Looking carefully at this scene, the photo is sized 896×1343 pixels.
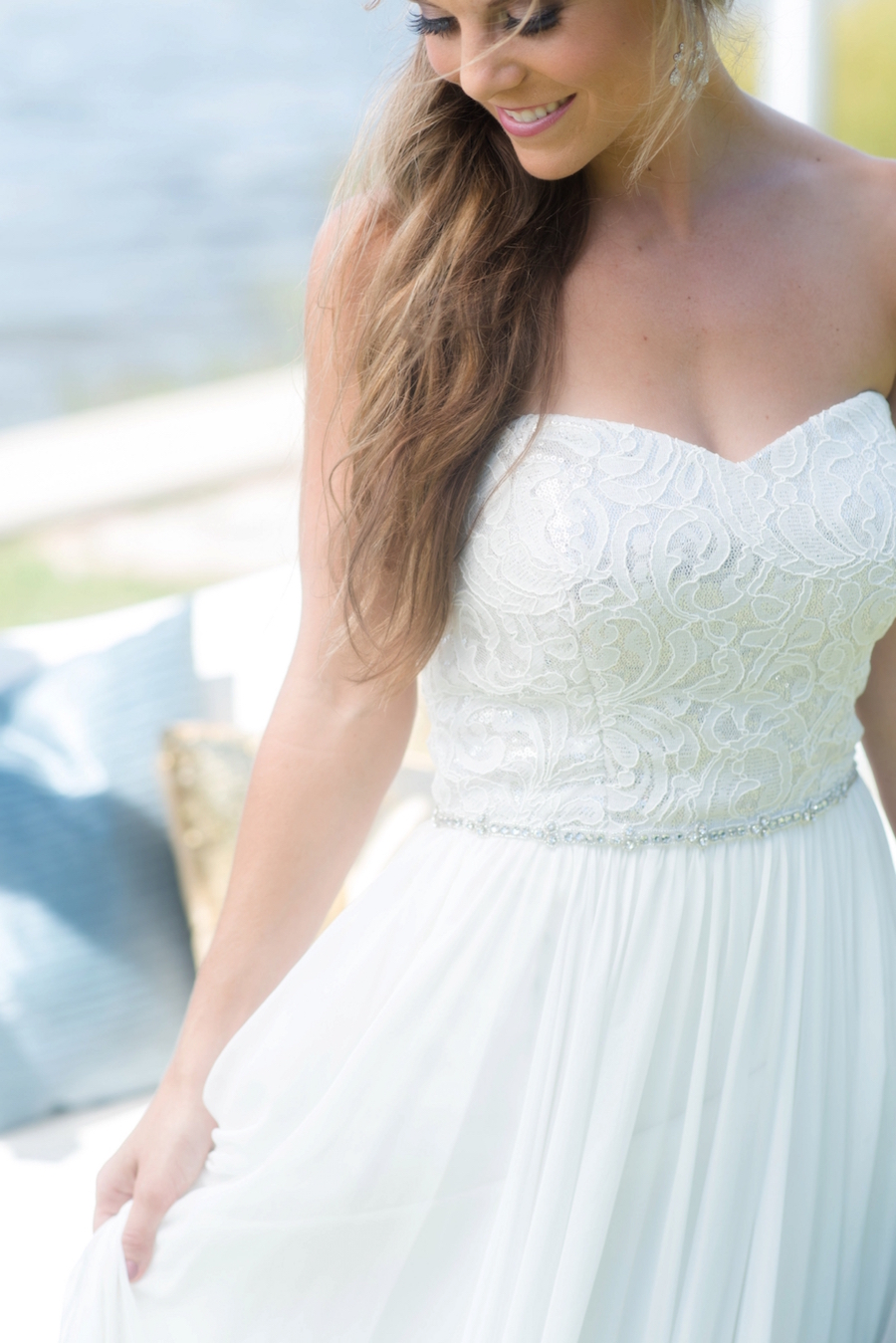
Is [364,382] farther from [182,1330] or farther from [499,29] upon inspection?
[182,1330]

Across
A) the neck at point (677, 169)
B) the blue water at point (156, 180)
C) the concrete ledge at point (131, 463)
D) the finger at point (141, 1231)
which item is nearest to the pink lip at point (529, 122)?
the neck at point (677, 169)

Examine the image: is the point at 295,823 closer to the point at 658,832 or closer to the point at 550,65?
the point at 658,832

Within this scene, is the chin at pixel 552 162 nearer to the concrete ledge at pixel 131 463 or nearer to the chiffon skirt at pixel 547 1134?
the chiffon skirt at pixel 547 1134

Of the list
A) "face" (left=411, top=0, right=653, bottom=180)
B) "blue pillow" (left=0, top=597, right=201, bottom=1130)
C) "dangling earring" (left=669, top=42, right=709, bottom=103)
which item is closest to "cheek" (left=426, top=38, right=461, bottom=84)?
"face" (left=411, top=0, right=653, bottom=180)

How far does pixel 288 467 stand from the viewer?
1042 millimetres

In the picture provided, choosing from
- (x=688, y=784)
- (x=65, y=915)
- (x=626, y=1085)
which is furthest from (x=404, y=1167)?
(x=65, y=915)

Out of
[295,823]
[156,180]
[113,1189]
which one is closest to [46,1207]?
[113,1189]

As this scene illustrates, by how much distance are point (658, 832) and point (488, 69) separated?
496 millimetres

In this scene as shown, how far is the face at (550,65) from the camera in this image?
750 mm

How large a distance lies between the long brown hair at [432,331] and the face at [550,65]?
0.15 feet

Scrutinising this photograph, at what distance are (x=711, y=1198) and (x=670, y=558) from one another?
1.35ft

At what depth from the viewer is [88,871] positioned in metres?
1.84

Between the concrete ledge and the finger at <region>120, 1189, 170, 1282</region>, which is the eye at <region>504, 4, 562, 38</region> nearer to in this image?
the finger at <region>120, 1189, 170, 1282</region>

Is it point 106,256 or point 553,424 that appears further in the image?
point 106,256
